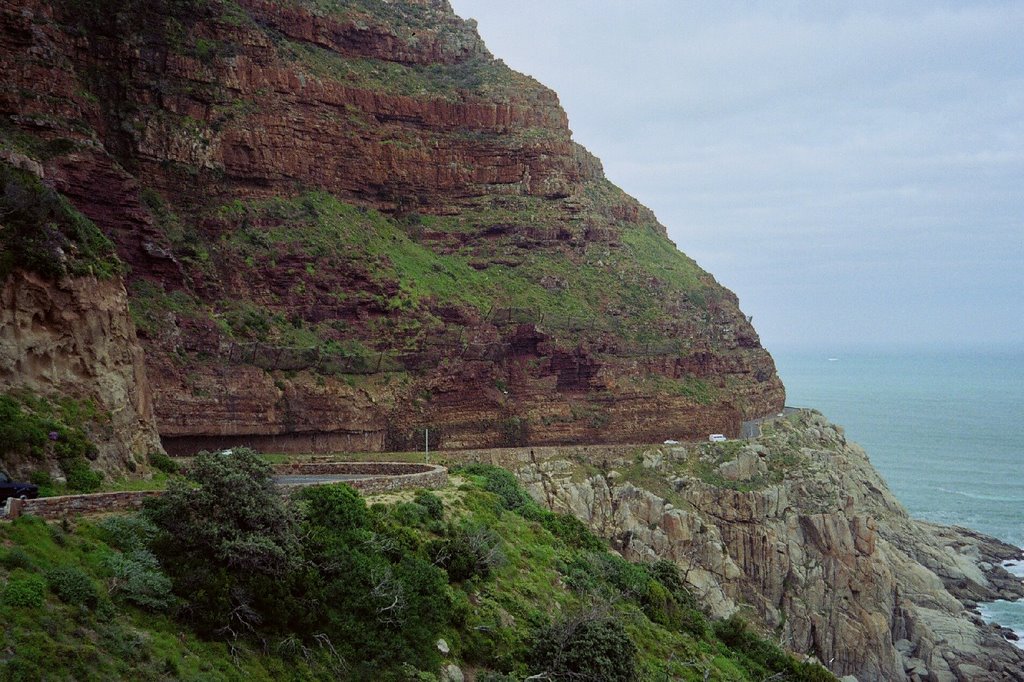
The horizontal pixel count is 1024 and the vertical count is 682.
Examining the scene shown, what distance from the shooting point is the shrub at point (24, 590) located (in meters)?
16.9

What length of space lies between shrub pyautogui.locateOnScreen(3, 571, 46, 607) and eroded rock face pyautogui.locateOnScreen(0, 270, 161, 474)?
6088mm

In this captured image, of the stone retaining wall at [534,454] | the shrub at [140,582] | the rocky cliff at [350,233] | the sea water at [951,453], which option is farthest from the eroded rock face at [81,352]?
the sea water at [951,453]

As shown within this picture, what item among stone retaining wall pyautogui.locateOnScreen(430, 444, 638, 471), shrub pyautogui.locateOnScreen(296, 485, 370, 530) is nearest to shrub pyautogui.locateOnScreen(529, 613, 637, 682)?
shrub pyautogui.locateOnScreen(296, 485, 370, 530)

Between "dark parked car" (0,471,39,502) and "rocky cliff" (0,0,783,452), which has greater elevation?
"rocky cliff" (0,0,783,452)

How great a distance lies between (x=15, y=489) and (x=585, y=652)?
12.6m

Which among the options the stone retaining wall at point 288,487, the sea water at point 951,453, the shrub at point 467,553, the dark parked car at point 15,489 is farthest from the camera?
the sea water at point 951,453

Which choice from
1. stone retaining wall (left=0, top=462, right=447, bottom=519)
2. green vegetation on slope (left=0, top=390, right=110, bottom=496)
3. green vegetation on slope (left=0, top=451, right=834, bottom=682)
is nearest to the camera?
green vegetation on slope (left=0, top=451, right=834, bottom=682)

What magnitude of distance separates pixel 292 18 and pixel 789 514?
38500 millimetres

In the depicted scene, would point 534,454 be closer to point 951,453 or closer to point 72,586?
point 72,586

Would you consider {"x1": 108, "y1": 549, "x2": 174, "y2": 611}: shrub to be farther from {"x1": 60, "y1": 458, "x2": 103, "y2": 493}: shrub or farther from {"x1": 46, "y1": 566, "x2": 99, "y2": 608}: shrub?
{"x1": 60, "y1": 458, "x2": 103, "y2": 493}: shrub

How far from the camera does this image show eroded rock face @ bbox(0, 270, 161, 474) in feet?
80.6

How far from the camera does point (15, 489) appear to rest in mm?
20828

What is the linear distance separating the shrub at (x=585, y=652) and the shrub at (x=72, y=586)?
1047cm

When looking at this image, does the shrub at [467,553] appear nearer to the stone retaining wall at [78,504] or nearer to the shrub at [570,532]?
the shrub at [570,532]
